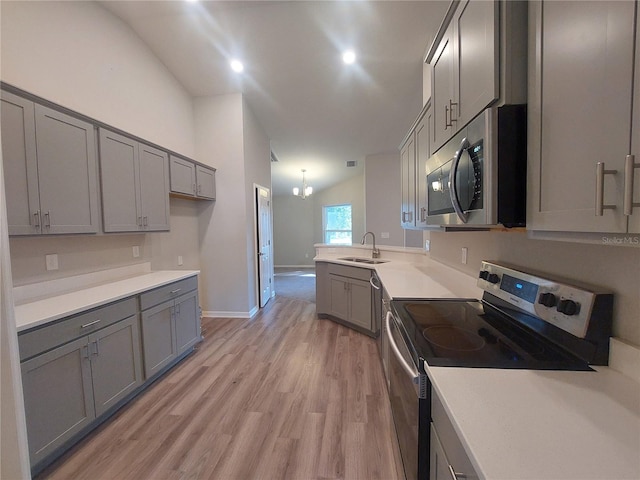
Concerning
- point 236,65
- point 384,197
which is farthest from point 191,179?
point 384,197

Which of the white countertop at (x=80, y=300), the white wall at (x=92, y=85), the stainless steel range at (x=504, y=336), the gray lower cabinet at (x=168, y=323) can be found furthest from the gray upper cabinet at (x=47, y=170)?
the stainless steel range at (x=504, y=336)

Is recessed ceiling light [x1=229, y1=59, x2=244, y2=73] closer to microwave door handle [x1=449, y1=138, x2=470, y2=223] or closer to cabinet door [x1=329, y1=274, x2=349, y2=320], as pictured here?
cabinet door [x1=329, y1=274, x2=349, y2=320]

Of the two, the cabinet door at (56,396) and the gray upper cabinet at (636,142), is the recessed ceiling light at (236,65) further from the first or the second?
the gray upper cabinet at (636,142)

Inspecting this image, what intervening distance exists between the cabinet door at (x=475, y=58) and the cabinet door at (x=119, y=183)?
262 centimetres

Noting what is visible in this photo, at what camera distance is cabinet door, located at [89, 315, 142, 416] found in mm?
1782

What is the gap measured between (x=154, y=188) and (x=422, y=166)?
267cm

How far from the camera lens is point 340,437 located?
5.68 ft

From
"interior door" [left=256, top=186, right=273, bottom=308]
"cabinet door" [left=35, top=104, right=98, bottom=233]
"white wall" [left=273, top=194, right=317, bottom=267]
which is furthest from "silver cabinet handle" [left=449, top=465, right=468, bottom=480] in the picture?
"white wall" [left=273, top=194, right=317, bottom=267]

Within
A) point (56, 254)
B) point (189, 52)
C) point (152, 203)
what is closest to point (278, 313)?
point (152, 203)

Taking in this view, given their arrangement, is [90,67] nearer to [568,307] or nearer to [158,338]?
[158,338]

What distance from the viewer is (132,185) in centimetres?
251

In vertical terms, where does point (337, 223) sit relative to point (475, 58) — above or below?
below

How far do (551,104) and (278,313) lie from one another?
13.5 feet

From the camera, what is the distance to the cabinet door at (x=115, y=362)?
178cm
